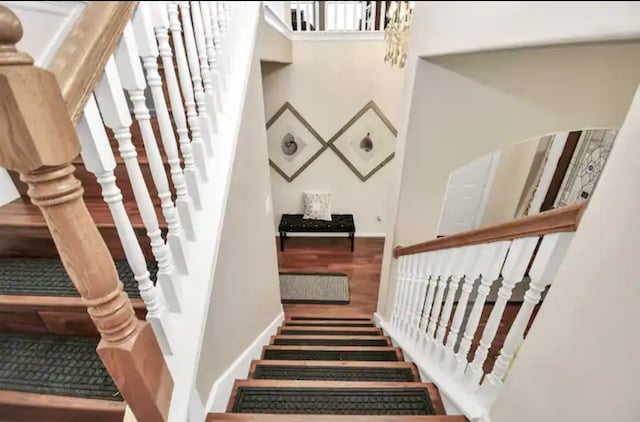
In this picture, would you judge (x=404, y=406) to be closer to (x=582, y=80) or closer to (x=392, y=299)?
(x=392, y=299)

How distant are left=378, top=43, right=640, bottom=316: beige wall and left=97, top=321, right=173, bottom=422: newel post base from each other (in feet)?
4.29

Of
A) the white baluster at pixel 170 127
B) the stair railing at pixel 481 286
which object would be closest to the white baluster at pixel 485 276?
the stair railing at pixel 481 286

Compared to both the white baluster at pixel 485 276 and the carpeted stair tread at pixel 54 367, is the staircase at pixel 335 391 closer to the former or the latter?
the white baluster at pixel 485 276

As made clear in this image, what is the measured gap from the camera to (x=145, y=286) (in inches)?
33.6

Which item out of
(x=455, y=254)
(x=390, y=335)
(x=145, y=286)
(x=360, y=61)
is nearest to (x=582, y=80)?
(x=455, y=254)

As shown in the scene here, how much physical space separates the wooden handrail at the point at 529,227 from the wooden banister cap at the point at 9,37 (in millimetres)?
1086

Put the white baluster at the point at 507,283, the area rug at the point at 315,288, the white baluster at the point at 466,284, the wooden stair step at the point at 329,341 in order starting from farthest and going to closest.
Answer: the area rug at the point at 315,288 < the wooden stair step at the point at 329,341 < the white baluster at the point at 466,284 < the white baluster at the point at 507,283

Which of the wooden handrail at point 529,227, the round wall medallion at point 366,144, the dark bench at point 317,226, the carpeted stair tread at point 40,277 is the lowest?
the dark bench at point 317,226

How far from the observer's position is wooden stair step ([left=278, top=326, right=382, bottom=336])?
275 cm

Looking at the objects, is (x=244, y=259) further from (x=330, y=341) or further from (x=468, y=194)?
(x=468, y=194)

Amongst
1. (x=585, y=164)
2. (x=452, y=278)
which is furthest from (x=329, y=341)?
(x=585, y=164)

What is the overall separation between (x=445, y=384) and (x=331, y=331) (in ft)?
5.08

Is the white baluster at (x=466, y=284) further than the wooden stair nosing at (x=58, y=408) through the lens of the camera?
Yes

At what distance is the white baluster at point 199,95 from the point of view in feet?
2.80
